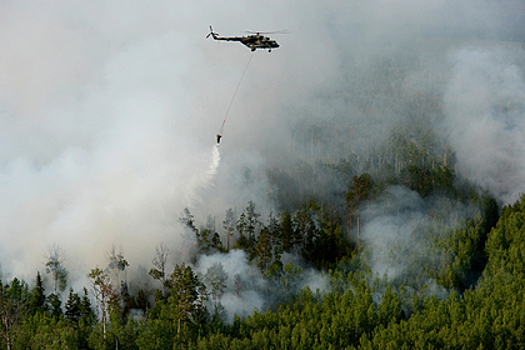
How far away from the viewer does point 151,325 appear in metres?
96.3

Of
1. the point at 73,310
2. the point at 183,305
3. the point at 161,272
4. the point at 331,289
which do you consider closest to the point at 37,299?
the point at 73,310

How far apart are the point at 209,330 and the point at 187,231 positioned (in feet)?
149

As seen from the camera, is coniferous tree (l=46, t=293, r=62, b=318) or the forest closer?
the forest

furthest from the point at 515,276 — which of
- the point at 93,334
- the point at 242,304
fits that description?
the point at 93,334

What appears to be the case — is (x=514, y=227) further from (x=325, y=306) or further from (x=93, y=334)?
(x=93, y=334)

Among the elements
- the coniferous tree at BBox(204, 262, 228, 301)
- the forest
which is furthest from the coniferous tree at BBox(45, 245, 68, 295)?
the coniferous tree at BBox(204, 262, 228, 301)

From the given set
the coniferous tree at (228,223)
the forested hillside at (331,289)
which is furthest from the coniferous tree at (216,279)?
the coniferous tree at (228,223)

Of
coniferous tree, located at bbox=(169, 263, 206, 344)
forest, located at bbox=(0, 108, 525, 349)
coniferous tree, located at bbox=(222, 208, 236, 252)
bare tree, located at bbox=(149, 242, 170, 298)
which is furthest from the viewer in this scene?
coniferous tree, located at bbox=(222, 208, 236, 252)

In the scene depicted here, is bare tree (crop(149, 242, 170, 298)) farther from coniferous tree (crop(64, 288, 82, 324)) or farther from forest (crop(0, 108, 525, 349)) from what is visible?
coniferous tree (crop(64, 288, 82, 324))

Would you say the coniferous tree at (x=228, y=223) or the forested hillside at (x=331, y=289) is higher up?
the coniferous tree at (x=228, y=223)

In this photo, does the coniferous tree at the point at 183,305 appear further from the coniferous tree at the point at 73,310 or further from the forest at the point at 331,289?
the coniferous tree at the point at 73,310

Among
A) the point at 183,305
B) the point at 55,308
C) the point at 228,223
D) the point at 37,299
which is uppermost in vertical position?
the point at 228,223

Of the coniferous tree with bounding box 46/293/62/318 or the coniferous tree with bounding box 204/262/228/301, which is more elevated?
the coniferous tree with bounding box 204/262/228/301

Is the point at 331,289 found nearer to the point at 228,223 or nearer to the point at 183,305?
the point at 183,305
